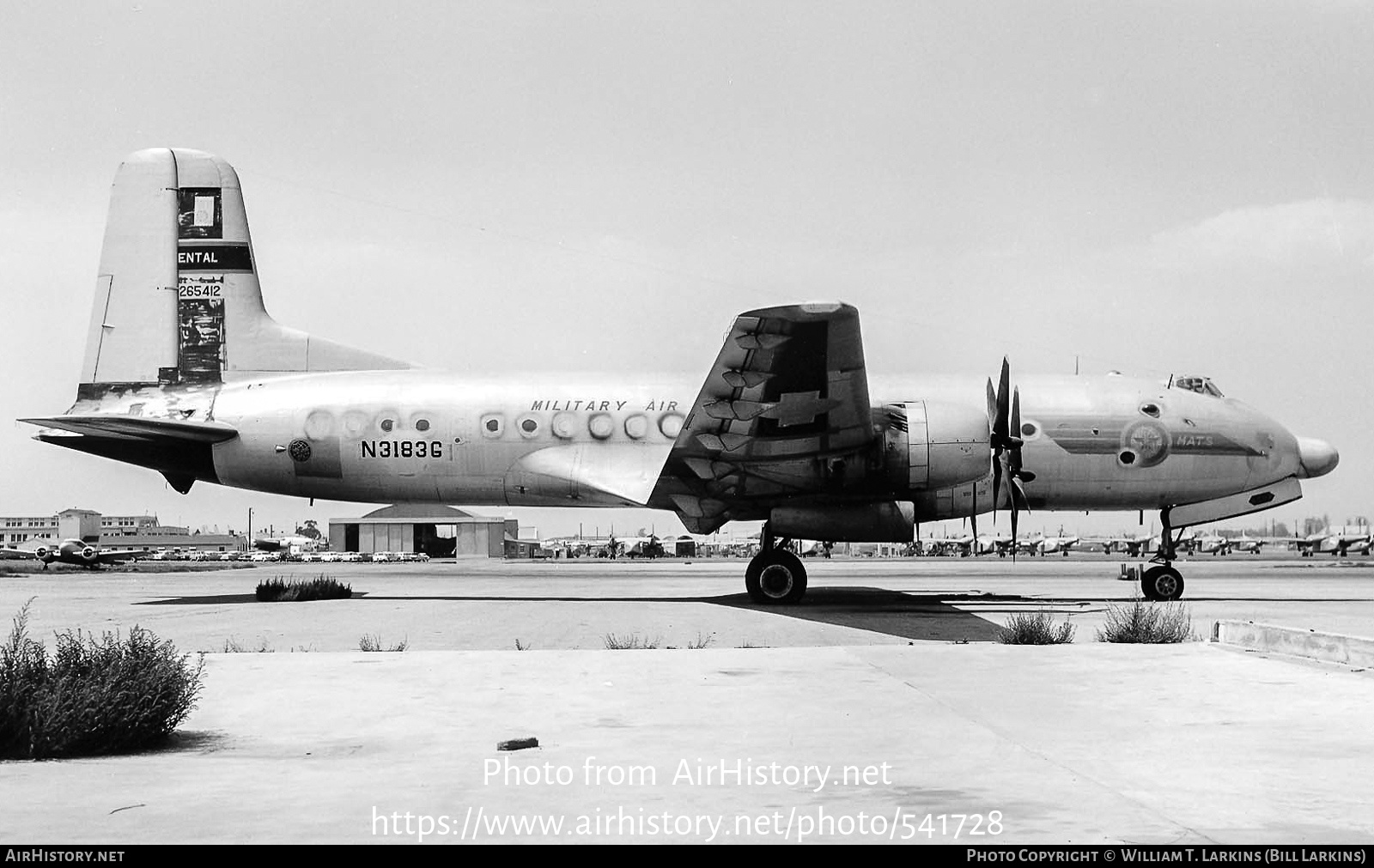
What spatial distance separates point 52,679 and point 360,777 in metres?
2.82

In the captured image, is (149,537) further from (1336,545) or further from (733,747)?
(733,747)

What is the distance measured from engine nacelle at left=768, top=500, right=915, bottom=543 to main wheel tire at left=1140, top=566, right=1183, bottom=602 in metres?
5.46

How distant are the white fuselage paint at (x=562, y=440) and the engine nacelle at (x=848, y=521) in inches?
89.8

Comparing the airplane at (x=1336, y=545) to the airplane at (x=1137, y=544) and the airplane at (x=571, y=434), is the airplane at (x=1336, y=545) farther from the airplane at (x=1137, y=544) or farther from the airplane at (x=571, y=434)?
the airplane at (x=571, y=434)

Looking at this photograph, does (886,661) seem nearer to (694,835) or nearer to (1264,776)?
(1264,776)

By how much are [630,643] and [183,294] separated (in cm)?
1545

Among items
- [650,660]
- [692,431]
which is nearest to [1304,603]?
[692,431]

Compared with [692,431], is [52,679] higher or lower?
lower

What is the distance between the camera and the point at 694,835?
16.9 feet

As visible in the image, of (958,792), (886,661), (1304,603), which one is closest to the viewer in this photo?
(958,792)

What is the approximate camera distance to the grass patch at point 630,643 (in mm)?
13211

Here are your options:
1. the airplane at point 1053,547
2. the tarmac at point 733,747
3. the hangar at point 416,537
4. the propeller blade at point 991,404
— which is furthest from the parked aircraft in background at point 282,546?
the tarmac at point 733,747

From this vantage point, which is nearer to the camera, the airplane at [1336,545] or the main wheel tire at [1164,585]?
the main wheel tire at [1164,585]

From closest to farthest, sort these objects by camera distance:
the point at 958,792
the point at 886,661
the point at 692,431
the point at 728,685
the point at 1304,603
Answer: the point at 958,792 → the point at 728,685 → the point at 886,661 → the point at 692,431 → the point at 1304,603
